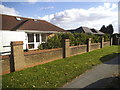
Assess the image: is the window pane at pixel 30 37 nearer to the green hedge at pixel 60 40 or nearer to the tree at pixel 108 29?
the green hedge at pixel 60 40

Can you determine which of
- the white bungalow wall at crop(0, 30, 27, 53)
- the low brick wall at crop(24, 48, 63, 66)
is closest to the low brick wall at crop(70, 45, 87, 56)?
the low brick wall at crop(24, 48, 63, 66)

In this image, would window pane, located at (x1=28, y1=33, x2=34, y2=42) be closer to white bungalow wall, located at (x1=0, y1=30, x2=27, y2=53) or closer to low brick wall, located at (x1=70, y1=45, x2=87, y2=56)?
white bungalow wall, located at (x1=0, y1=30, x2=27, y2=53)

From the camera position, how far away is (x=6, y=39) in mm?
9484

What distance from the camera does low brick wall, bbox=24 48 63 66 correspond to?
19.9 ft

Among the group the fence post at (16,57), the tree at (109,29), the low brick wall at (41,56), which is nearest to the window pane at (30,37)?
the low brick wall at (41,56)

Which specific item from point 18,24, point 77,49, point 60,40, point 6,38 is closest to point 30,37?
point 18,24

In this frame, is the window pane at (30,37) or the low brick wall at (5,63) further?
the window pane at (30,37)

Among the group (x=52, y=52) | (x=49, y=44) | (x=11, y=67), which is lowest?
(x=11, y=67)

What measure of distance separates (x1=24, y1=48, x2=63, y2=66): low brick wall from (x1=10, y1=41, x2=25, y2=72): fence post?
36 centimetres

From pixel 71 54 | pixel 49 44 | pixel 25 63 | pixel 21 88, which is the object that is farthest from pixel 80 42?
pixel 21 88

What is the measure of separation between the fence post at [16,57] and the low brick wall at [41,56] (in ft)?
1.18

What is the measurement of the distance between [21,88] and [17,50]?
2408 millimetres

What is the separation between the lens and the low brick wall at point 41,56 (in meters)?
6.05

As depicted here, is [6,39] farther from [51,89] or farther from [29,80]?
A: [51,89]
